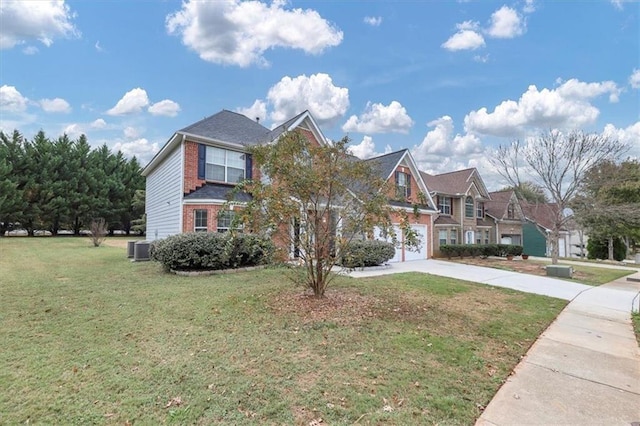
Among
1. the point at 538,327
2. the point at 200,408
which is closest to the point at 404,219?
the point at 538,327

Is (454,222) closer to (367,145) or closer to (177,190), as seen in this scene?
(367,145)

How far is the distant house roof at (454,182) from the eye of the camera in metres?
24.5

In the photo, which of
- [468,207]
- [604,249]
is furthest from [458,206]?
[604,249]

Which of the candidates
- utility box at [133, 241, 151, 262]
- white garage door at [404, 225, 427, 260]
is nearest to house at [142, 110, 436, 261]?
white garage door at [404, 225, 427, 260]

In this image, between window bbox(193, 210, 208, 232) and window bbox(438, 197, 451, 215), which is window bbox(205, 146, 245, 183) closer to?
window bbox(193, 210, 208, 232)

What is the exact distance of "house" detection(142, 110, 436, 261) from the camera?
13719 millimetres

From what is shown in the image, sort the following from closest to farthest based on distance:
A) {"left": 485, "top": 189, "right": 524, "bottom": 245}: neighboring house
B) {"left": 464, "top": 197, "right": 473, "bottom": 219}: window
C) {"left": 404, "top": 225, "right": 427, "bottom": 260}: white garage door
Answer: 1. {"left": 404, "top": 225, "right": 427, "bottom": 260}: white garage door
2. {"left": 464, "top": 197, "right": 473, "bottom": 219}: window
3. {"left": 485, "top": 189, "right": 524, "bottom": 245}: neighboring house

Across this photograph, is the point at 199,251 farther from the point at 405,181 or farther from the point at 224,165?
the point at 405,181

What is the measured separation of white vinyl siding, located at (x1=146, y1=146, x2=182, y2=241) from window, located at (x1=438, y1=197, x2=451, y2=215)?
18584mm

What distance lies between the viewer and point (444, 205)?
24609 mm

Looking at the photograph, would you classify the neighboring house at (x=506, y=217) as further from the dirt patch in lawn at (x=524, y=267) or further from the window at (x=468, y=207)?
the dirt patch in lawn at (x=524, y=267)

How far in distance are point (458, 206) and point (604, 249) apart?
1562cm

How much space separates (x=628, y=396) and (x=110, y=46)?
749 inches

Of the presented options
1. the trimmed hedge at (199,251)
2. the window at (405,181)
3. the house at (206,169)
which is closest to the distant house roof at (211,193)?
the house at (206,169)
